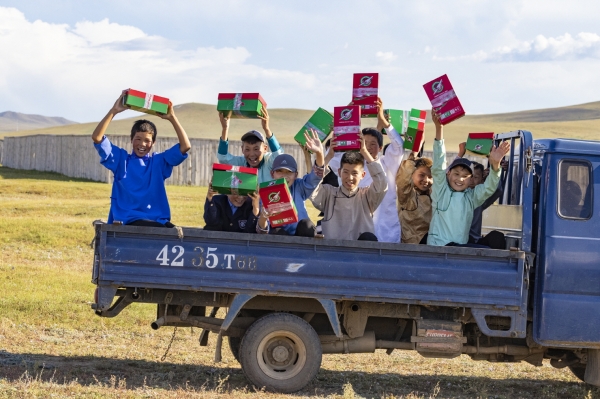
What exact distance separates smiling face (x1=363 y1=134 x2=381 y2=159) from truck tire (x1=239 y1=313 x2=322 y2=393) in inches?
68.1

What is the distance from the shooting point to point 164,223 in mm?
7168

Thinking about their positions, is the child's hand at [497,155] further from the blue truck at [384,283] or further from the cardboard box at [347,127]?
the cardboard box at [347,127]

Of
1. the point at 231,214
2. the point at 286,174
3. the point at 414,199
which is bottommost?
the point at 231,214

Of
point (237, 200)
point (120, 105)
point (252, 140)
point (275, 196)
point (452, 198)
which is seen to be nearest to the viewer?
point (275, 196)

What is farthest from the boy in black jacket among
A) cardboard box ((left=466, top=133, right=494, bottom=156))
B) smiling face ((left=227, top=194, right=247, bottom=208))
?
cardboard box ((left=466, top=133, right=494, bottom=156))

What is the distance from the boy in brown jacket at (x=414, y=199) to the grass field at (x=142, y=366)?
1.40 metres

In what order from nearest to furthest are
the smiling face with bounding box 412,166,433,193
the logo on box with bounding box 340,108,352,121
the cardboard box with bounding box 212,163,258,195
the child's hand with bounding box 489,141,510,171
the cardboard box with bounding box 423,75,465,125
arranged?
1. the cardboard box with bounding box 212,163,258,195
2. the child's hand with bounding box 489,141,510,171
3. the logo on box with bounding box 340,108,352,121
4. the cardboard box with bounding box 423,75,465,125
5. the smiling face with bounding box 412,166,433,193

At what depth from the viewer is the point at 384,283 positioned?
6.54 m

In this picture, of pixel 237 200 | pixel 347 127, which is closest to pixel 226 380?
pixel 237 200

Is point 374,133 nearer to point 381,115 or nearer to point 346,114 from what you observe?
point 381,115

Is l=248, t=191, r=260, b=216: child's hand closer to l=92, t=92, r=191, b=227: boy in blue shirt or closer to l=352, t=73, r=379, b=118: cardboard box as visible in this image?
l=92, t=92, r=191, b=227: boy in blue shirt

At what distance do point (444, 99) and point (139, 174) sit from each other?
9.16 feet

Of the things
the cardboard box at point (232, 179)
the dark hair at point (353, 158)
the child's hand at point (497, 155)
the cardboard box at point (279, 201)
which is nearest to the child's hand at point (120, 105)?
the cardboard box at point (232, 179)

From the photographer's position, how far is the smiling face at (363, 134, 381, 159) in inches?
293
